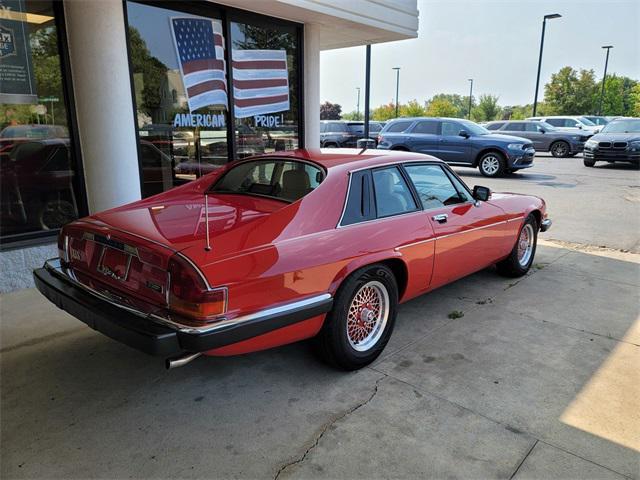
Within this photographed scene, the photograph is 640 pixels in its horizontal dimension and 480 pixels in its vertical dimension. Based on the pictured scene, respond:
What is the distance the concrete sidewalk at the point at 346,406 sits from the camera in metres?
2.42

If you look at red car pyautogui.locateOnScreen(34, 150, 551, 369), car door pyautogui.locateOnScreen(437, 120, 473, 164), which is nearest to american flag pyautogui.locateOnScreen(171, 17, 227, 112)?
red car pyautogui.locateOnScreen(34, 150, 551, 369)

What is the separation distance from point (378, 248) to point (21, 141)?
414 cm

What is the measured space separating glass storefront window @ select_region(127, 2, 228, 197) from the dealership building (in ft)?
0.05

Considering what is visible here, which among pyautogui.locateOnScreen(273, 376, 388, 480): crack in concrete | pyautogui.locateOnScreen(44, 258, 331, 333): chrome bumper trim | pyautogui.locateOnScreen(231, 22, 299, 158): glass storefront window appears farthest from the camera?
pyautogui.locateOnScreen(231, 22, 299, 158): glass storefront window

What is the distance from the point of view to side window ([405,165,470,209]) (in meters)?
3.98

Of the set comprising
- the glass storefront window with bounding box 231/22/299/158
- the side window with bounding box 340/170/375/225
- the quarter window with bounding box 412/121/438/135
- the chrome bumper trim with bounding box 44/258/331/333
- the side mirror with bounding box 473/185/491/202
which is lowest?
the chrome bumper trim with bounding box 44/258/331/333

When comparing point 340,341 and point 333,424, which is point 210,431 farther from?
point 340,341

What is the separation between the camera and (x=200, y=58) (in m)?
6.40

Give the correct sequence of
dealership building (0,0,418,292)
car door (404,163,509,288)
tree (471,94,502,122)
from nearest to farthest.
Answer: car door (404,163,509,288)
dealership building (0,0,418,292)
tree (471,94,502,122)

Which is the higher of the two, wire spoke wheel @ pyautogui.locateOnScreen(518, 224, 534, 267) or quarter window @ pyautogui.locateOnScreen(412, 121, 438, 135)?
quarter window @ pyautogui.locateOnScreen(412, 121, 438, 135)

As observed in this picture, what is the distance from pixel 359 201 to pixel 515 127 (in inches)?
783

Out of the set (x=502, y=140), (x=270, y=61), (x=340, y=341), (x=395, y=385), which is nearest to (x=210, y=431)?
(x=340, y=341)

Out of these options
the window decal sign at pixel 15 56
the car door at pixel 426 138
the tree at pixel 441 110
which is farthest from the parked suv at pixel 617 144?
the tree at pixel 441 110

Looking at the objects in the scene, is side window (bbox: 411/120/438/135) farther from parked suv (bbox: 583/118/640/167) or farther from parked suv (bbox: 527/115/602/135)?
parked suv (bbox: 527/115/602/135)
